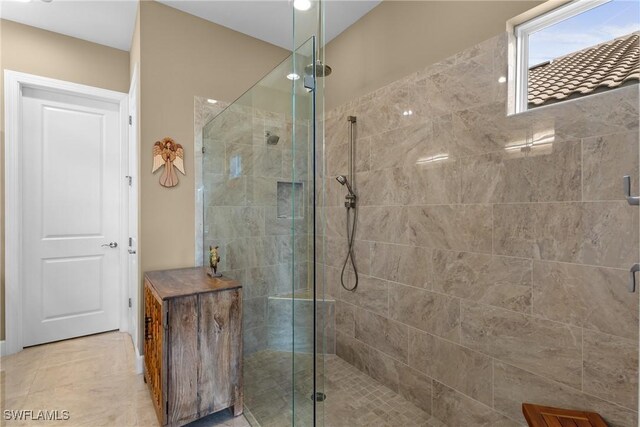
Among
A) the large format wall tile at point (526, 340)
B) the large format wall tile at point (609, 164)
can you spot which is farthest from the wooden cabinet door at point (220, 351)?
the large format wall tile at point (609, 164)

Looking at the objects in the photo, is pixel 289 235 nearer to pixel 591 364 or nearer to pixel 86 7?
pixel 591 364

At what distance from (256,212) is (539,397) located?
1.71 metres

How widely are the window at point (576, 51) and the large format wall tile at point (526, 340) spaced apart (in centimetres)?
105

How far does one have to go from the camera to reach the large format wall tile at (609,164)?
114 cm

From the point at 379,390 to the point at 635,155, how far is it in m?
1.91

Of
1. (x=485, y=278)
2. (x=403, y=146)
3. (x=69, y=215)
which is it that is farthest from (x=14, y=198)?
(x=485, y=278)

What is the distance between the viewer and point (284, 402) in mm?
1614

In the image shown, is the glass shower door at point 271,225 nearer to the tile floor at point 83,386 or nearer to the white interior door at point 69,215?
the tile floor at point 83,386

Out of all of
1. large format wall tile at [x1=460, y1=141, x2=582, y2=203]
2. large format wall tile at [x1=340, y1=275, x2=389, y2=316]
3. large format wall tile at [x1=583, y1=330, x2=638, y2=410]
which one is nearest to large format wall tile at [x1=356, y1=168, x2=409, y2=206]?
large format wall tile at [x1=460, y1=141, x2=582, y2=203]

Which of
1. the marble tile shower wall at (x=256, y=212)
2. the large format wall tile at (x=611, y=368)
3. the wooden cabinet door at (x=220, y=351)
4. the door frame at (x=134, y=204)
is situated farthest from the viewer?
the door frame at (x=134, y=204)

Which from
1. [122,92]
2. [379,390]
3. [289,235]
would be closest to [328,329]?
[379,390]

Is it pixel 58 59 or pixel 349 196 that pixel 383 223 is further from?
pixel 58 59

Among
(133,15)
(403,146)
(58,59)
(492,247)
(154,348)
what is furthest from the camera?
(58,59)

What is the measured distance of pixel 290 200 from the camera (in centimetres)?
140
